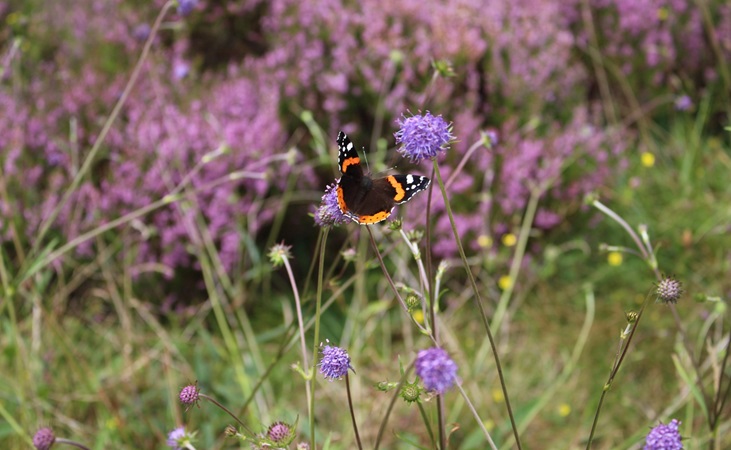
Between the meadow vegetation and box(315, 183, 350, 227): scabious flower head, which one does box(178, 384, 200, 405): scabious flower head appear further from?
the meadow vegetation

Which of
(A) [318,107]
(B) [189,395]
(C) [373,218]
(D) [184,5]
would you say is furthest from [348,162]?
(A) [318,107]

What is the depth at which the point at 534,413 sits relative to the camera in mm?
2182

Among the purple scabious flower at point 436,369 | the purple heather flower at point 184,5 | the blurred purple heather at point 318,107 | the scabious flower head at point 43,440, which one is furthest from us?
the blurred purple heather at point 318,107

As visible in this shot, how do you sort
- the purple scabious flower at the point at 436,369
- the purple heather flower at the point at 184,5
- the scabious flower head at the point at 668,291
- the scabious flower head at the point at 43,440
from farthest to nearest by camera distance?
1. the purple heather flower at the point at 184,5
2. the scabious flower head at the point at 43,440
3. the scabious flower head at the point at 668,291
4. the purple scabious flower at the point at 436,369

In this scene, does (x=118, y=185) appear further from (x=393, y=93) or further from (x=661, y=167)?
(x=661, y=167)

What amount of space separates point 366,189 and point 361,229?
133 cm

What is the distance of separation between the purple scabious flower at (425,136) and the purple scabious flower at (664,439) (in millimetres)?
501

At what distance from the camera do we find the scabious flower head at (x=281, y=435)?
1040mm

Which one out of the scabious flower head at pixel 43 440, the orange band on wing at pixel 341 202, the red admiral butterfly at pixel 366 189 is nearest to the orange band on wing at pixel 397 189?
the red admiral butterfly at pixel 366 189

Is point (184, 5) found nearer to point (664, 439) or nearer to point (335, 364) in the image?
point (335, 364)

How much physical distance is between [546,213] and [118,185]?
5.76 feet

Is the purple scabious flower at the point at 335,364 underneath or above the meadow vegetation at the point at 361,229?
underneath

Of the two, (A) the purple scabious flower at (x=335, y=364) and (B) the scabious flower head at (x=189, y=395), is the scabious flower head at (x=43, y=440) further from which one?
(A) the purple scabious flower at (x=335, y=364)

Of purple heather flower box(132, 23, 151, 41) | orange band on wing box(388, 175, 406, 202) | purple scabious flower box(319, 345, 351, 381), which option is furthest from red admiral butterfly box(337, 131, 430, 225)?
purple heather flower box(132, 23, 151, 41)
